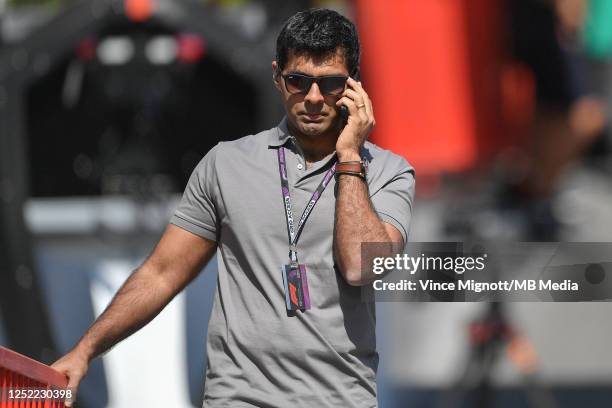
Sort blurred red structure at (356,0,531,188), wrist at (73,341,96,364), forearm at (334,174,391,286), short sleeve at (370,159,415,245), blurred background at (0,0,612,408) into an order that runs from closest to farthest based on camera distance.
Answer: forearm at (334,174,391,286) < short sleeve at (370,159,415,245) < wrist at (73,341,96,364) < blurred background at (0,0,612,408) < blurred red structure at (356,0,531,188)

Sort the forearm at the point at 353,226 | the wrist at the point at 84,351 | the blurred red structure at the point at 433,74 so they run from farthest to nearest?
the blurred red structure at the point at 433,74
the wrist at the point at 84,351
the forearm at the point at 353,226

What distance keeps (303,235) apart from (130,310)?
0.44m

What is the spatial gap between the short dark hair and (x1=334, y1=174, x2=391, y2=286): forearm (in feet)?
0.90

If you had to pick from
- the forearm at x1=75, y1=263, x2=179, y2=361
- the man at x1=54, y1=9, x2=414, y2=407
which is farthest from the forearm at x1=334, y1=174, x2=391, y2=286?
the forearm at x1=75, y1=263, x2=179, y2=361

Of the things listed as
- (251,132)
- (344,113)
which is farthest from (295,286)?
(251,132)

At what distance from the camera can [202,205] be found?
264 centimetres

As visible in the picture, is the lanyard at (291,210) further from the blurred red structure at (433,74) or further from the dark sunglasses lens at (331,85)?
the blurred red structure at (433,74)

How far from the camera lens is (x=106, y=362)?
4.82 metres

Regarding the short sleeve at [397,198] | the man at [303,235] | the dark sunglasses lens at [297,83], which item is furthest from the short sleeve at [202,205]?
the short sleeve at [397,198]

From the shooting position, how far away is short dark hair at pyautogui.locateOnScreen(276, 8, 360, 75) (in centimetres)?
251

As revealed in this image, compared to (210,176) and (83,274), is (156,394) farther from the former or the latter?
(210,176)

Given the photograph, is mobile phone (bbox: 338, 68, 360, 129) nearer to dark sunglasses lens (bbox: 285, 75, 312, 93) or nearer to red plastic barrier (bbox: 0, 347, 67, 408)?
dark sunglasses lens (bbox: 285, 75, 312, 93)

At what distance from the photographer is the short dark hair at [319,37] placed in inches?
98.8

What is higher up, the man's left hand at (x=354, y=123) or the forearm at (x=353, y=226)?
A: the man's left hand at (x=354, y=123)
